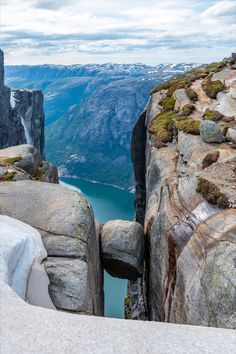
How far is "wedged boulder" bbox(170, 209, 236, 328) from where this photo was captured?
47.7ft

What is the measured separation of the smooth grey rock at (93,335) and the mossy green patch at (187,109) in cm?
3018

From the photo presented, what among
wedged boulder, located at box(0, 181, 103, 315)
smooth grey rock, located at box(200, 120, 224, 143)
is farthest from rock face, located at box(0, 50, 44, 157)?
wedged boulder, located at box(0, 181, 103, 315)

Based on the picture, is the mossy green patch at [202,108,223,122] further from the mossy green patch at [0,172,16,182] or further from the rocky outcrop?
the mossy green patch at [0,172,16,182]

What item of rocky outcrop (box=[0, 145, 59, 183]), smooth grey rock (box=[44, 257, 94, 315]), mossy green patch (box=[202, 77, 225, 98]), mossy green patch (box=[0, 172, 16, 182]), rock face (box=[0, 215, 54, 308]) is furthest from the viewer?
mossy green patch (box=[202, 77, 225, 98])

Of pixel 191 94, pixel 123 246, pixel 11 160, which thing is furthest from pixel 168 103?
pixel 123 246

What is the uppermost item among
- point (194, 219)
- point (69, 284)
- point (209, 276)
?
point (194, 219)

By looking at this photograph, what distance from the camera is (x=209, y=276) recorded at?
15.6 m

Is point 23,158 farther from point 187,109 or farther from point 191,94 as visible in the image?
point 191,94

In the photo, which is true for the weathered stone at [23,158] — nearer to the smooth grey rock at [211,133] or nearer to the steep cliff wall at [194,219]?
the steep cliff wall at [194,219]

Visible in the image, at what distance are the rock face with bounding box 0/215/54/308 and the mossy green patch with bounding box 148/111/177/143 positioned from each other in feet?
66.4

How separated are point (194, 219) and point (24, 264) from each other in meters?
8.66

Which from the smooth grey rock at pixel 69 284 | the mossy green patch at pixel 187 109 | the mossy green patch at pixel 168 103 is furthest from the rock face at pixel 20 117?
the smooth grey rock at pixel 69 284

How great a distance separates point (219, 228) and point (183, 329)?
655cm

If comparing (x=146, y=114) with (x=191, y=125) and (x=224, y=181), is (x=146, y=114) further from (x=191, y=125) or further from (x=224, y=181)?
(x=224, y=181)
